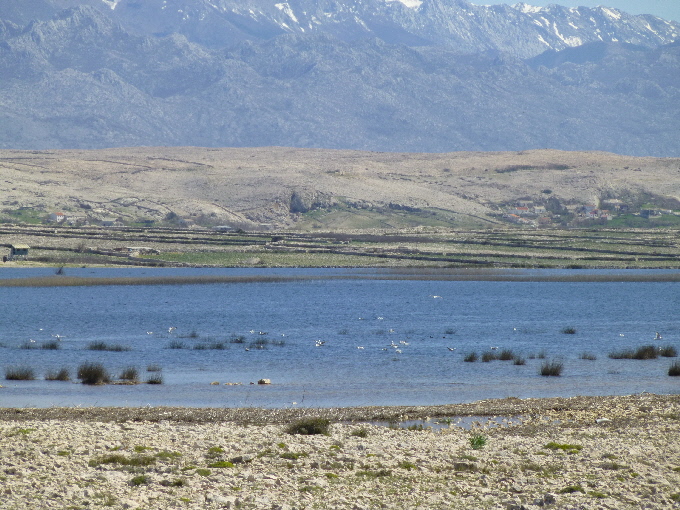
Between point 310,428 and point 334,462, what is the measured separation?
2880 millimetres

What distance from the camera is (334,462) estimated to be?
17.5 metres

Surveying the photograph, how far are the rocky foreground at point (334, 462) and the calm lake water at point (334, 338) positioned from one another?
574cm

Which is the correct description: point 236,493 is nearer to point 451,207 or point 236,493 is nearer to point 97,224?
point 97,224

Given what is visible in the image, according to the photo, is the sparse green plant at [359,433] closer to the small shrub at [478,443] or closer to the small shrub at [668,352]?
the small shrub at [478,443]

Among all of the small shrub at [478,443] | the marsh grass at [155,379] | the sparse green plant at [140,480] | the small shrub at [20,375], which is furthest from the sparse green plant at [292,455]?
the small shrub at [20,375]

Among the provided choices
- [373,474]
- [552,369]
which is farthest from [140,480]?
[552,369]

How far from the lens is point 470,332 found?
48938 millimetres

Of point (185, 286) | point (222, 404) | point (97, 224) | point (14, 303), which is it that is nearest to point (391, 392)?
point (222, 404)

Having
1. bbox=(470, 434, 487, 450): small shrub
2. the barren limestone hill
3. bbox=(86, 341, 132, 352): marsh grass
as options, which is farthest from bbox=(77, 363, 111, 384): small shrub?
the barren limestone hill

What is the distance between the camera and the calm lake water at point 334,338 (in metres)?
29.4

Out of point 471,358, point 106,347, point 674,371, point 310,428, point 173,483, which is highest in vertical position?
point 173,483

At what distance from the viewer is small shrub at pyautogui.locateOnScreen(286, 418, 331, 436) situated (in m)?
20.3

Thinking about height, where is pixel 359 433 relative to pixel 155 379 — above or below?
above

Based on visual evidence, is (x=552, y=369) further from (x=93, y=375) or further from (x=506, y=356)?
(x=93, y=375)
